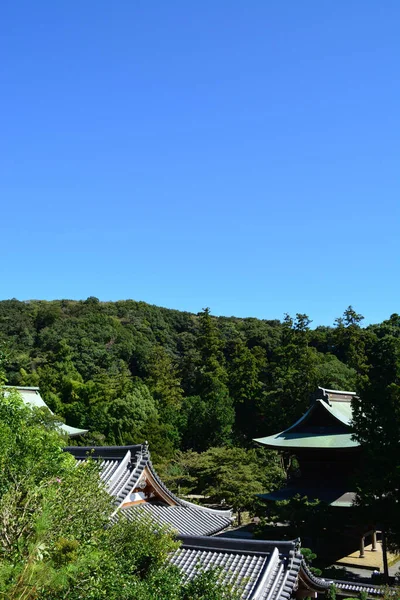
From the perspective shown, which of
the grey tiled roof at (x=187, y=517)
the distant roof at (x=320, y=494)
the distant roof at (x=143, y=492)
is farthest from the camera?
the distant roof at (x=320, y=494)

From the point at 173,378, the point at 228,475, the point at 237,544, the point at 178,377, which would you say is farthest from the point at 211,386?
the point at 237,544

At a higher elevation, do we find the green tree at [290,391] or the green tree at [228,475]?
the green tree at [290,391]

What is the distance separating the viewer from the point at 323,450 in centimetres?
2266

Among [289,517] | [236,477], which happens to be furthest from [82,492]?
[236,477]

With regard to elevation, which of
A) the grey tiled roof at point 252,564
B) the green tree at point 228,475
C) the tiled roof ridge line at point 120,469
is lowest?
the green tree at point 228,475

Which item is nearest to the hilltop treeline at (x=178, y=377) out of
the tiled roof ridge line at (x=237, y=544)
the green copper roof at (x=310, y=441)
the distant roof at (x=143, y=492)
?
the green copper roof at (x=310, y=441)

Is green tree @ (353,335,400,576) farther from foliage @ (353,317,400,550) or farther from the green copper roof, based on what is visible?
the green copper roof

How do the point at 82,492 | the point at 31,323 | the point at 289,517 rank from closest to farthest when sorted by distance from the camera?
the point at 82,492, the point at 289,517, the point at 31,323

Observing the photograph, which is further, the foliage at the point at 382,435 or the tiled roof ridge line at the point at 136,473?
the foliage at the point at 382,435

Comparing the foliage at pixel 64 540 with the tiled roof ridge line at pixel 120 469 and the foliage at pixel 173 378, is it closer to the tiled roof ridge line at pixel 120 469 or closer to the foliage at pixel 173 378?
the tiled roof ridge line at pixel 120 469

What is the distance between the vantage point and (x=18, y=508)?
735 centimetres

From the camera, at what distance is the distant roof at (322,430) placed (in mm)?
22688

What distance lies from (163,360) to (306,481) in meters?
33.1

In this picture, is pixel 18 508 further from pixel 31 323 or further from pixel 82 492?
pixel 31 323
